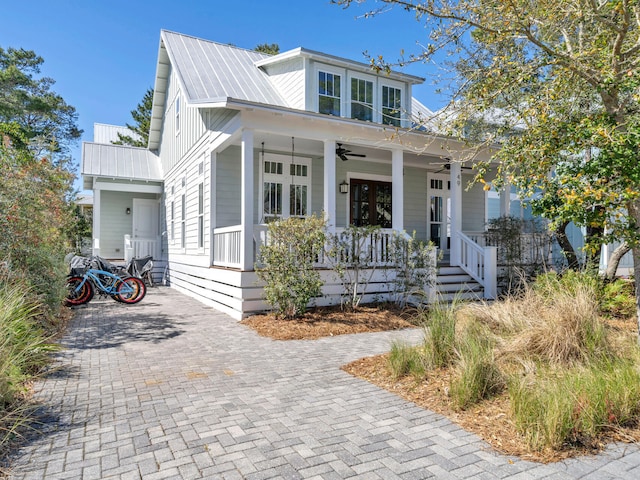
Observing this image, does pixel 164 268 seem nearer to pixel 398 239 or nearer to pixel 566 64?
pixel 398 239

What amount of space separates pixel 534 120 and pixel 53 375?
6.99m

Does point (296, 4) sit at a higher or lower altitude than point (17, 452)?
higher

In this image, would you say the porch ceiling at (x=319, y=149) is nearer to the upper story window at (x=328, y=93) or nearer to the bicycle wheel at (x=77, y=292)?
the upper story window at (x=328, y=93)

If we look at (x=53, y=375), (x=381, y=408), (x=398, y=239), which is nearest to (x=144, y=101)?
(x=398, y=239)

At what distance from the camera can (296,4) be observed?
39.0 ft

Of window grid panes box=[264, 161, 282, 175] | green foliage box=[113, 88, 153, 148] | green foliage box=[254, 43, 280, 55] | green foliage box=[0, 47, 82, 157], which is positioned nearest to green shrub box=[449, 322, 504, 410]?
window grid panes box=[264, 161, 282, 175]

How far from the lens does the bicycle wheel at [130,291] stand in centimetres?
1003

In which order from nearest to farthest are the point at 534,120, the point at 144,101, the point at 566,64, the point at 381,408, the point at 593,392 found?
the point at 593,392, the point at 381,408, the point at 566,64, the point at 534,120, the point at 144,101

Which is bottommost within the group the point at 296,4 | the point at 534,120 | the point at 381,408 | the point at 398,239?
the point at 381,408

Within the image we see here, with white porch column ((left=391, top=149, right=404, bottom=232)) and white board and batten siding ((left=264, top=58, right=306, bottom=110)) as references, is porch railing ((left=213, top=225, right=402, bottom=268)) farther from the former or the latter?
white board and batten siding ((left=264, top=58, right=306, bottom=110))

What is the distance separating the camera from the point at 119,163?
1650 centimetres

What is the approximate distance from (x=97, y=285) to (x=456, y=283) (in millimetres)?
8510

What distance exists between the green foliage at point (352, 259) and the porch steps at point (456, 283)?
2052mm

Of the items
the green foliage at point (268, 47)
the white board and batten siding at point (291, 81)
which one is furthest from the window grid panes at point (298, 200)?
the green foliage at point (268, 47)
